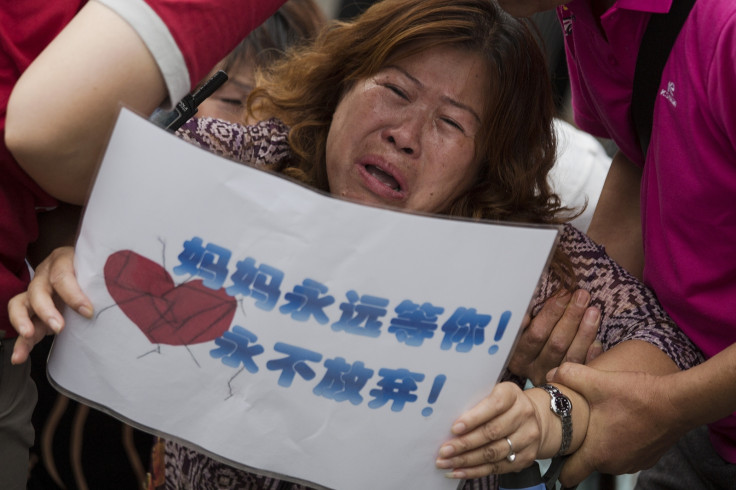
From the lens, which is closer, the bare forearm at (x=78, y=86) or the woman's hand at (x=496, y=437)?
the bare forearm at (x=78, y=86)

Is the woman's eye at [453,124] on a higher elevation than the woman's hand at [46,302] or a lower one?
higher

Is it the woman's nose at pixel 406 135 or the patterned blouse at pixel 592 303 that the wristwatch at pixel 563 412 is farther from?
the woman's nose at pixel 406 135

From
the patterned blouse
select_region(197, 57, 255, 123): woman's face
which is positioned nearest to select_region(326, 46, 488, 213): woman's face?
the patterned blouse

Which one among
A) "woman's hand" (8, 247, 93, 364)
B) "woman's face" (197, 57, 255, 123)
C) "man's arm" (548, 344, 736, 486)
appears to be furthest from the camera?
"woman's face" (197, 57, 255, 123)

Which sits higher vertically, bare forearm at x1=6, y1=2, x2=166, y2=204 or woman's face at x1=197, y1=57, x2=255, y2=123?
bare forearm at x1=6, y1=2, x2=166, y2=204

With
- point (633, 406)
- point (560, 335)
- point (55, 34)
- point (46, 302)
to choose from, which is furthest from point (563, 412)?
point (55, 34)

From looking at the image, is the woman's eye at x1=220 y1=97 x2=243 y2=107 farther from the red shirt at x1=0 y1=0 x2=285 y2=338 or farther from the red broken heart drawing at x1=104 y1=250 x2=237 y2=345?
the red broken heart drawing at x1=104 y1=250 x2=237 y2=345

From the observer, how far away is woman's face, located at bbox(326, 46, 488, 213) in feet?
5.25

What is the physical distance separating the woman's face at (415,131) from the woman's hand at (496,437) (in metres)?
0.50

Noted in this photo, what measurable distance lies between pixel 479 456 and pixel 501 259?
30 centimetres

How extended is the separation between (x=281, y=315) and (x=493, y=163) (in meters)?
0.75

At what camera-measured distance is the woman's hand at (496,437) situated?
46.6 inches

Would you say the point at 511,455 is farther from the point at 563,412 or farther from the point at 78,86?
the point at 78,86

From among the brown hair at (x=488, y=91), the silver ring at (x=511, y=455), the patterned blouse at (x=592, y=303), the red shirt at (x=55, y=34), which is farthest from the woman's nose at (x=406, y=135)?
the silver ring at (x=511, y=455)
